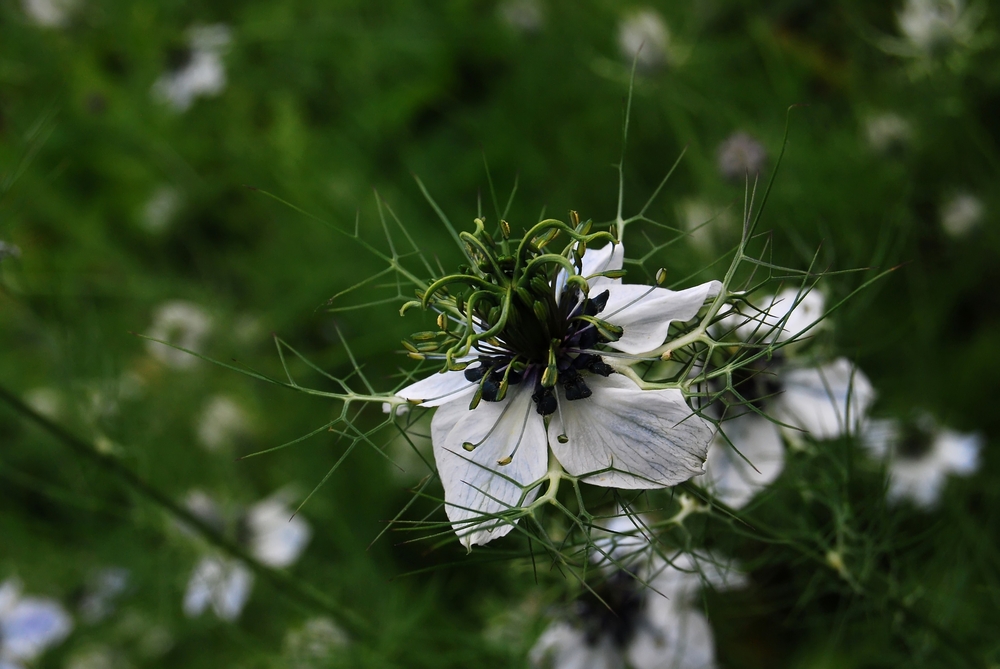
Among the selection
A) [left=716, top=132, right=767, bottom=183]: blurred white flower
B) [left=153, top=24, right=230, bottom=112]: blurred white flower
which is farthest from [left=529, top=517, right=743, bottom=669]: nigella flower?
[left=153, top=24, right=230, bottom=112]: blurred white flower

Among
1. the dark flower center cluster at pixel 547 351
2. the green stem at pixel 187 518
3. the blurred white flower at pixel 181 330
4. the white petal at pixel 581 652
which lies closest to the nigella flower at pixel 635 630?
the white petal at pixel 581 652

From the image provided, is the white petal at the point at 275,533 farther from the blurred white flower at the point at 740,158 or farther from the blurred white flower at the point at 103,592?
the blurred white flower at the point at 740,158

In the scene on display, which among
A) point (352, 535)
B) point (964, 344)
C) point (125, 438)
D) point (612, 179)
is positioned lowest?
point (125, 438)

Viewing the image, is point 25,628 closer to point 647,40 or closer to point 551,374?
point 551,374

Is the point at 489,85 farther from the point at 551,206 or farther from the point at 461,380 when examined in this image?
the point at 461,380

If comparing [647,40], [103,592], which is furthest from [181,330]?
[647,40]

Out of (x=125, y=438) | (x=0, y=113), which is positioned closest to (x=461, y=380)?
(x=125, y=438)

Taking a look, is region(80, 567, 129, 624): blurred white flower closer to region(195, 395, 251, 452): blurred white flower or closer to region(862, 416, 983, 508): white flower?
region(195, 395, 251, 452): blurred white flower

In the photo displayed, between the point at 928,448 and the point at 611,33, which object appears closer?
the point at 928,448
